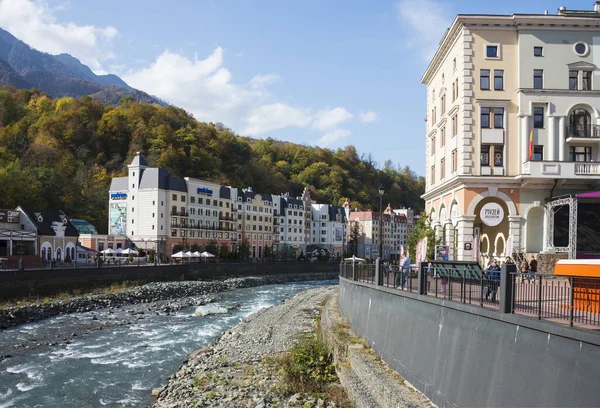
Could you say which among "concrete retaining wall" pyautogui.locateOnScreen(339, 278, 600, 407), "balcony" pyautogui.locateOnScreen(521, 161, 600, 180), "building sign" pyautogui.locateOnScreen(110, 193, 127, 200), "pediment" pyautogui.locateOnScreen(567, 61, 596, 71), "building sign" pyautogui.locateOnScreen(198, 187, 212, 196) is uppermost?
"pediment" pyautogui.locateOnScreen(567, 61, 596, 71)

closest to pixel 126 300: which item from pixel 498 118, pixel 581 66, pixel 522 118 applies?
pixel 498 118

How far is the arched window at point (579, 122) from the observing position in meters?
29.3

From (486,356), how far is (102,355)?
20.1 m

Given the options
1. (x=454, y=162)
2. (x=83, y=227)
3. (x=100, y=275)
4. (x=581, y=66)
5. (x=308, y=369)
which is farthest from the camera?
(x=83, y=227)

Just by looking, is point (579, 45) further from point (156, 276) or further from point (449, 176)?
point (156, 276)

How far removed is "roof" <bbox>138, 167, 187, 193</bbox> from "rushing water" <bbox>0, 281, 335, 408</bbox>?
40672 millimetres

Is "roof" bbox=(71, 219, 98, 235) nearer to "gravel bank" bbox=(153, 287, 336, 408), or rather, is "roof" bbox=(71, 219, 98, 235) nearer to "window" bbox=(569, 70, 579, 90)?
"gravel bank" bbox=(153, 287, 336, 408)

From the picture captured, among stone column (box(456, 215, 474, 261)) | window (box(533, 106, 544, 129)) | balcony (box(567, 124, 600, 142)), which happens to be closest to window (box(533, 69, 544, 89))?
window (box(533, 106, 544, 129))

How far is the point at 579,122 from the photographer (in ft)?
96.7

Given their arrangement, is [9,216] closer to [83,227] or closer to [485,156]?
[83,227]

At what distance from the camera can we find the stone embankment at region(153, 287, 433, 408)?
45.8 ft

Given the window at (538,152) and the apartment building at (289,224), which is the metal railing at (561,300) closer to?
the window at (538,152)

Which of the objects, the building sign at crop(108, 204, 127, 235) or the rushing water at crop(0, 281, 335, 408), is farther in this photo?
the building sign at crop(108, 204, 127, 235)

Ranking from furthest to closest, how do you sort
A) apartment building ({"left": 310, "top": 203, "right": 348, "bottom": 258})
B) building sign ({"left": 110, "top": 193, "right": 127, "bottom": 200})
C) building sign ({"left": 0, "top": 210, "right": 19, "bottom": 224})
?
apartment building ({"left": 310, "top": 203, "right": 348, "bottom": 258}), building sign ({"left": 110, "top": 193, "right": 127, "bottom": 200}), building sign ({"left": 0, "top": 210, "right": 19, "bottom": 224})
